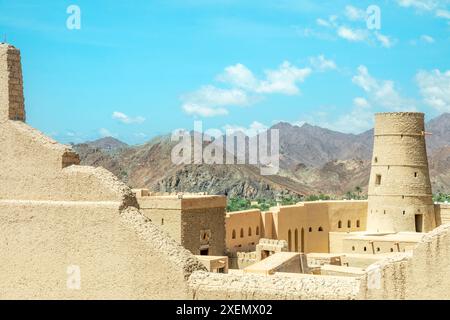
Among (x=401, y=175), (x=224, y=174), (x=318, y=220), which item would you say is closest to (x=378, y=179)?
(x=401, y=175)

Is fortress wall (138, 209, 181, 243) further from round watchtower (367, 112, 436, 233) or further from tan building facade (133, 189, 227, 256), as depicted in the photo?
round watchtower (367, 112, 436, 233)

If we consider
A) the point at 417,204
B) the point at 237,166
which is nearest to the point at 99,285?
the point at 417,204

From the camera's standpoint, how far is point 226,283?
1123 centimetres

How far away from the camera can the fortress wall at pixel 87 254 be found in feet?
38.3

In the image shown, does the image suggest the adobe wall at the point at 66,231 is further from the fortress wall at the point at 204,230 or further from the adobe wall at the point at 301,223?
the adobe wall at the point at 301,223

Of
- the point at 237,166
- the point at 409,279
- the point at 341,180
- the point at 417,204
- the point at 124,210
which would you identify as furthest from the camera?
the point at 341,180

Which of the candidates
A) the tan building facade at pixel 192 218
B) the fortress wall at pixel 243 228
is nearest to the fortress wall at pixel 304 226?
the fortress wall at pixel 243 228

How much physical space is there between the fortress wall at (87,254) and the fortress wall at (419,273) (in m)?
3.02

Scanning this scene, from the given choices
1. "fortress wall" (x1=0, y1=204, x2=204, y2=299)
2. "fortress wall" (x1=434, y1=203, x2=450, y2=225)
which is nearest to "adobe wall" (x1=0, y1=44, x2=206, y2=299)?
"fortress wall" (x1=0, y1=204, x2=204, y2=299)

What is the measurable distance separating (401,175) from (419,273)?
2307 cm

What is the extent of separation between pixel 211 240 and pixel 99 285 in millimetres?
13601

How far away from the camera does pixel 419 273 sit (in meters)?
10.2

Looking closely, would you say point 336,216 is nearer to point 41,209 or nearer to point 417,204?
point 417,204

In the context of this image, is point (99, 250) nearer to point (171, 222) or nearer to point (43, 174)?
point (43, 174)
